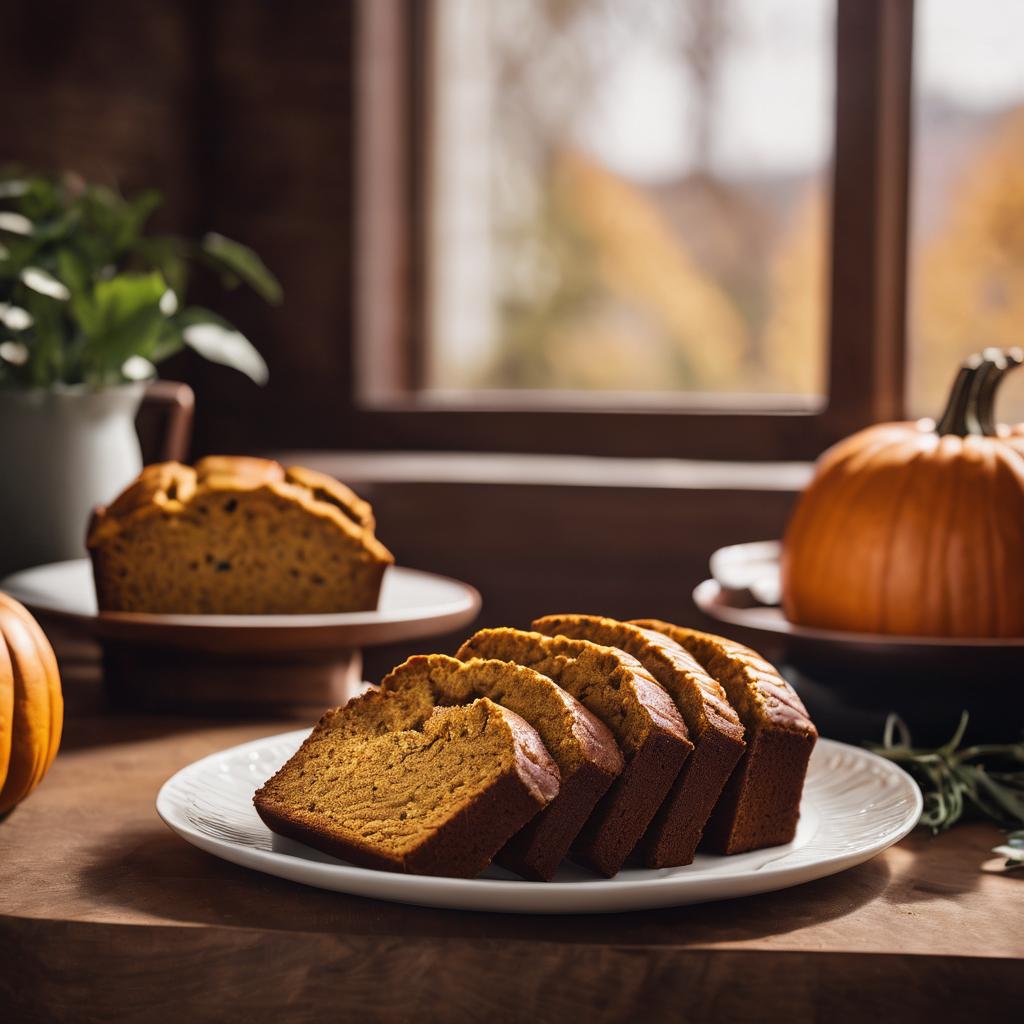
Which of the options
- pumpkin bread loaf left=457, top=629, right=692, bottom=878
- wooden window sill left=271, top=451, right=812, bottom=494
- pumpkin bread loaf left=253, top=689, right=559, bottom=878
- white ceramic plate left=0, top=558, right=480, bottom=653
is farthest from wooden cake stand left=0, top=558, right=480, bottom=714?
wooden window sill left=271, top=451, right=812, bottom=494

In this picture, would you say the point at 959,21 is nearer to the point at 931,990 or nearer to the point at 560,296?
the point at 560,296

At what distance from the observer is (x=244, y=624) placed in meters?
1.43

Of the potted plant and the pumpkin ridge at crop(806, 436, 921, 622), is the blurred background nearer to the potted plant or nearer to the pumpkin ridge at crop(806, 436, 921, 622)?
the potted plant

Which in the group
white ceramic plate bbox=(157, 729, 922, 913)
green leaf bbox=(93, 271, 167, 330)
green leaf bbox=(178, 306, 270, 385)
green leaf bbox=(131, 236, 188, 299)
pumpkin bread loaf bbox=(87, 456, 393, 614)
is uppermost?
green leaf bbox=(131, 236, 188, 299)

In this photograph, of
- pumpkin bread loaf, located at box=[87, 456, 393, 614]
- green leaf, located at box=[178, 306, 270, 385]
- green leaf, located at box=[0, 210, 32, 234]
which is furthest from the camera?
green leaf, located at box=[178, 306, 270, 385]

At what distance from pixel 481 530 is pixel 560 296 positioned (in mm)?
1768

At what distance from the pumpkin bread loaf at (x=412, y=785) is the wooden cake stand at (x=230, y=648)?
0.40m

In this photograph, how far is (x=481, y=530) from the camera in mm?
2465

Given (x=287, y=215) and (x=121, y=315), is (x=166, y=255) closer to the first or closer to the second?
(x=121, y=315)

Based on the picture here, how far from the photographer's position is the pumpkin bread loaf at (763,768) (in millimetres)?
989

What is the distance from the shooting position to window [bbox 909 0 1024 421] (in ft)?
8.01

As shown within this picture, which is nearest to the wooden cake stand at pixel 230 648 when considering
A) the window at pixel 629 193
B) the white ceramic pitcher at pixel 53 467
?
the white ceramic pitcher at pixel 53 467

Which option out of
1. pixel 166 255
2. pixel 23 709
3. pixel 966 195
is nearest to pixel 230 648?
pixel 23 709

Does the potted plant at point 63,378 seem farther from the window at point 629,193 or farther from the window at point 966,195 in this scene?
the window at point 966,195
